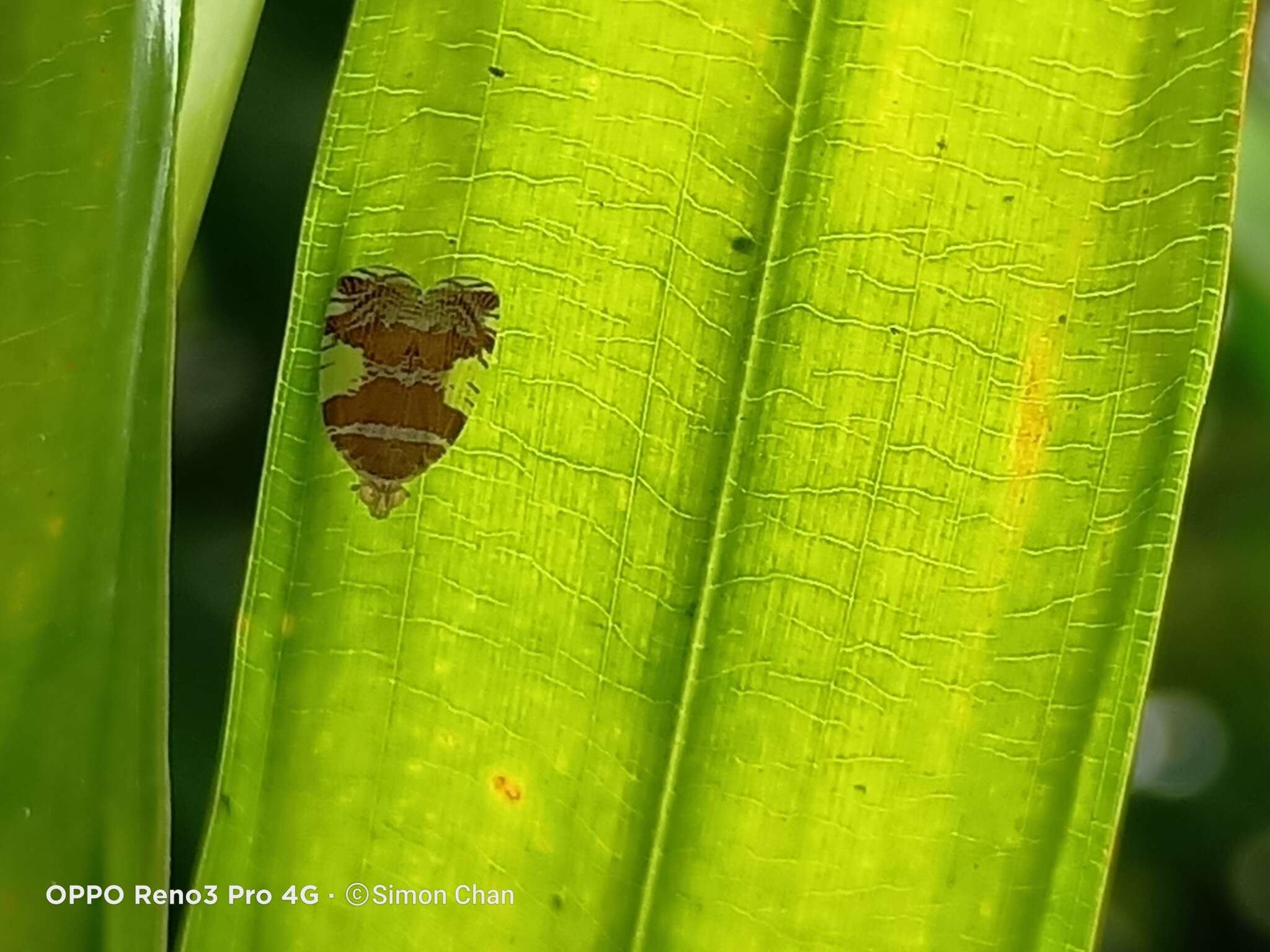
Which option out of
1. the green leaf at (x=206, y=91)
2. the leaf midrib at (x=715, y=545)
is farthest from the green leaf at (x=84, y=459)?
the leaf midrib at (x=715, y=545)

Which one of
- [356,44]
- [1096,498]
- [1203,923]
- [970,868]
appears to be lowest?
[1203,923]

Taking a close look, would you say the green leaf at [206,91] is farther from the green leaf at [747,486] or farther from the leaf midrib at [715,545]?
the leaf midrib at [715,545]

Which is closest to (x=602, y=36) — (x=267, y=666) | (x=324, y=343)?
(x=324, y=343)

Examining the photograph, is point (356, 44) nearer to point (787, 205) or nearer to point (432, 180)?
point (432, 180)

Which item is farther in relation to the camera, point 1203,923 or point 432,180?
point 1203,923

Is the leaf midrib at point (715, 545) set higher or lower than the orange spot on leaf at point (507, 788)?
higher

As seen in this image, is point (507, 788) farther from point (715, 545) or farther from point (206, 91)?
point (206, 91)

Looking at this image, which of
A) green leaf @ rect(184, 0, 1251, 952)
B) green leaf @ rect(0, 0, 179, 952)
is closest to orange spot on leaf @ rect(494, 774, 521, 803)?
green leaf @ rect(184, 0, 1251, 952)
